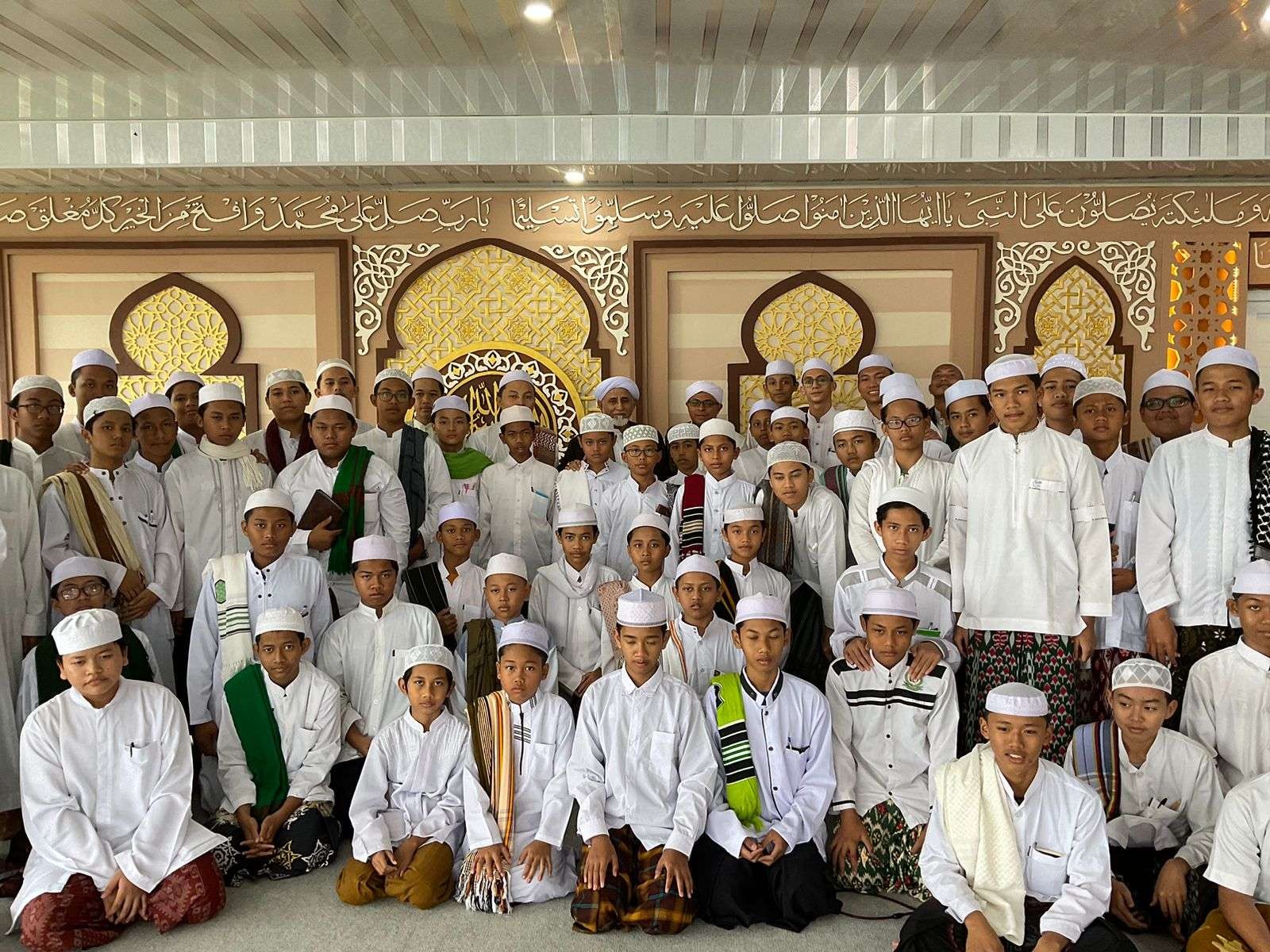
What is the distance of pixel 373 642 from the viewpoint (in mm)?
3670

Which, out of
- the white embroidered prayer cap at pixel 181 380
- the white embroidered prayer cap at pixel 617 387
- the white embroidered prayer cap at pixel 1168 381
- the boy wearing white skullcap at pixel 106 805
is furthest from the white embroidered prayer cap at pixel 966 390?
the white embroidered prayer cap at pixel 181 380

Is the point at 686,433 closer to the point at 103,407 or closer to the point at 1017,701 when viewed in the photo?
the point at 1017,701

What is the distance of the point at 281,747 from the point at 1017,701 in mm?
2381

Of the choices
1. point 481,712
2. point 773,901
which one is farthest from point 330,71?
point 773,901

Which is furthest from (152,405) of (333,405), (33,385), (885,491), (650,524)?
(885,491)

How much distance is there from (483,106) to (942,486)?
2.50 metres

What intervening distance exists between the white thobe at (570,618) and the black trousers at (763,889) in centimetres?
101

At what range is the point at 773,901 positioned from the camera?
9.65 ft

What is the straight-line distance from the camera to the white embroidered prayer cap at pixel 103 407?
382 centimetres

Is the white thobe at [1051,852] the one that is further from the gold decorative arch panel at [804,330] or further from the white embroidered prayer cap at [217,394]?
the gold decorative arch panel at [804,330]

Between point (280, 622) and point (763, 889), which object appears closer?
point (763, 889)

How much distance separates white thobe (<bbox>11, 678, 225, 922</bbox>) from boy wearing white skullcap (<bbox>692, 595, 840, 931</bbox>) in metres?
1.55

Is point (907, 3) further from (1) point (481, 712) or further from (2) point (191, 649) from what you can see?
(2) point (191, 649)

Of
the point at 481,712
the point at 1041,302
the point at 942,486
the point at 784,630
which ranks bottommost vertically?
the point at 481,712
